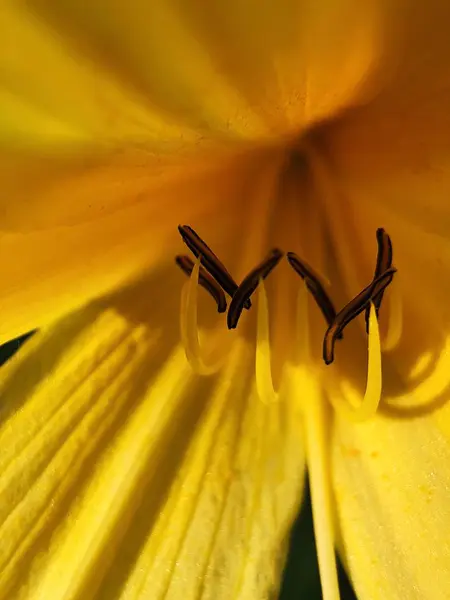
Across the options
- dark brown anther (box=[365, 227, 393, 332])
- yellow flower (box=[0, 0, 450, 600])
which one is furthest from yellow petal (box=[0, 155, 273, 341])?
dark brown anther (box=[365, 227, 393, 332])

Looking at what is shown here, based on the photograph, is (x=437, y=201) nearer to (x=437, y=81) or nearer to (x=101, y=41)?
(x=437, y=81)

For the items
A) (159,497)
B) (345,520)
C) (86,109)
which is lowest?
(345,520)

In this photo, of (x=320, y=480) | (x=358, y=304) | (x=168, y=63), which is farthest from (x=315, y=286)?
(x=168, y=63)

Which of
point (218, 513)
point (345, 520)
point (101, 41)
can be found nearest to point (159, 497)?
point (218, 513)

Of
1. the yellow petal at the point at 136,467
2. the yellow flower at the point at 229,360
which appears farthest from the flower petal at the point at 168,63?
the yellow petal at the point at 136,467

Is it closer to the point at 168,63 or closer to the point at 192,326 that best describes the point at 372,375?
the point at 192,326

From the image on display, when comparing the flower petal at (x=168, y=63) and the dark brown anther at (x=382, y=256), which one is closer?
the flower petal at (x=168, y=63)

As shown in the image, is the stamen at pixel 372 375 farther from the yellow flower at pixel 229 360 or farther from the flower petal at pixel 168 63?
the flower petal at pixel 168 63
